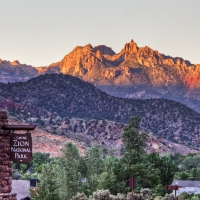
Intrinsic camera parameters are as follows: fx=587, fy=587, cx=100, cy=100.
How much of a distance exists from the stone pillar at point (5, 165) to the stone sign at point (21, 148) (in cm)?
11

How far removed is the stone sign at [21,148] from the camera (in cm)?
1090

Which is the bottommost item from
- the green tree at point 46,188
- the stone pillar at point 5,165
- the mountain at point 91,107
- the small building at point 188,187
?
the small building at point 188,187

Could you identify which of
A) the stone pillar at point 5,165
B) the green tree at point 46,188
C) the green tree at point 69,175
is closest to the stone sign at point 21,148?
the stone pillar at point 5,165

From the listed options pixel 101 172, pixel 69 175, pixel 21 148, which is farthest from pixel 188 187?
pixel 21 148

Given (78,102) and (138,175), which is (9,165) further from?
(78,102)

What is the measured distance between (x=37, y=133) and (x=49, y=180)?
7052 cm

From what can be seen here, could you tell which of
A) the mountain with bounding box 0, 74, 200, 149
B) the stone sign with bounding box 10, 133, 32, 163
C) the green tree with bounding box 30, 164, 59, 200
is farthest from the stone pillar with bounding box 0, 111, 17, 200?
the mountain with bounding box 0, 74, 200, 149

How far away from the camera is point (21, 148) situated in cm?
1091

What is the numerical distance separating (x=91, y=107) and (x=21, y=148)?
140 meters

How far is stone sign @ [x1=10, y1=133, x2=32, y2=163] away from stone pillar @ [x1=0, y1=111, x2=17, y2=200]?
0.35 ft

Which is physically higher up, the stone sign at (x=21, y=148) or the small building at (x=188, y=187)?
the stone sign at (x=21, y=148)

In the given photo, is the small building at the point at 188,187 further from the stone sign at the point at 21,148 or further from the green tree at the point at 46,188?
the stone sign at the point at 21,148

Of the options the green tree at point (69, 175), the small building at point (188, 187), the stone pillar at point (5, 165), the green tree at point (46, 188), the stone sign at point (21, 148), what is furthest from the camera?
the small building at point (188, 187)

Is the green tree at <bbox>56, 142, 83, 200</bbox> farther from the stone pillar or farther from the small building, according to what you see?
the stone pillar
